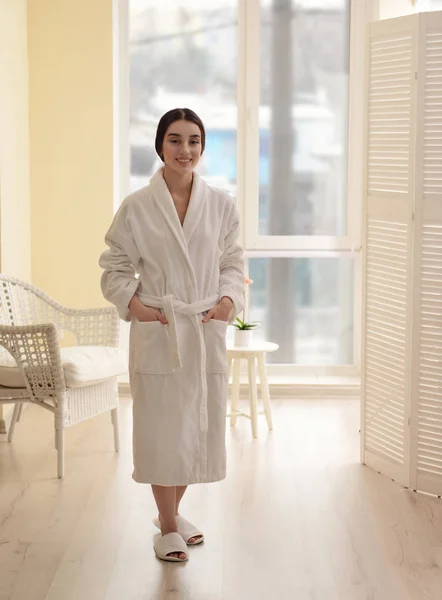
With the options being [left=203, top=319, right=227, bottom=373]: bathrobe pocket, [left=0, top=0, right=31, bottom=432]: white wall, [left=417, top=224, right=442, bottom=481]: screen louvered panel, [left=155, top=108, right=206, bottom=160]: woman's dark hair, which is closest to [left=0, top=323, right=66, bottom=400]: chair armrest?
[left=0, top=0, right=31, bottom=432]: white wall

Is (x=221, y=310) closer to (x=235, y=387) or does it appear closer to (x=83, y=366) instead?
(x=83, y=366)

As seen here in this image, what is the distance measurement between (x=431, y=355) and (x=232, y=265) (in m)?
1.03

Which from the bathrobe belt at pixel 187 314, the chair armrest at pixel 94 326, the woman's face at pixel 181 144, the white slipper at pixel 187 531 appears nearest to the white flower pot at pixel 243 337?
the chair armrest at pixel 94 326

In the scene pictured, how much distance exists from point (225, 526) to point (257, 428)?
1.44 metres

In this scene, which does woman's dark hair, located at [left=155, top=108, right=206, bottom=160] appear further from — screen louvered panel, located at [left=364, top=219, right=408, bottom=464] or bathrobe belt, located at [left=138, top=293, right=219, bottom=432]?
screen louvered panel, located at [left=364, top=219, right=408, bottom=464]

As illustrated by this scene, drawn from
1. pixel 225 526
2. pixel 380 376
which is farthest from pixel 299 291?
pixel 225 526

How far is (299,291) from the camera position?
20.0 feet

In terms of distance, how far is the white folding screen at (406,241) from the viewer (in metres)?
3.84

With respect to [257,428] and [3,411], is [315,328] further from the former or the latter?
[3,411]

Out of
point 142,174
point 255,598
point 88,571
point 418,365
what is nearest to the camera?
point 255,598

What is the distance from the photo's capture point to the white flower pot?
5.05 metres

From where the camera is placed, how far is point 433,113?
3824 mm

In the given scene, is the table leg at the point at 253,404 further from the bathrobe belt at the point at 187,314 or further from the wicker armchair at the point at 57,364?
the bathrobe belt at the point at 187,314

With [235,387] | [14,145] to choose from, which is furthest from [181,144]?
[14,145]
